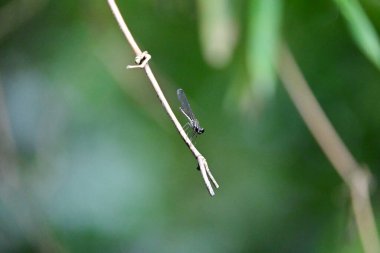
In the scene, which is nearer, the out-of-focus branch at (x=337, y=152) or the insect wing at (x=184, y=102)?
the insect wing at (x=184, y=102)

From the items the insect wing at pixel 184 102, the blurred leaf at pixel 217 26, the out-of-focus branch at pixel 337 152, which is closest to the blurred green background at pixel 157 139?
the out-of-focus branch at pixel 337 152

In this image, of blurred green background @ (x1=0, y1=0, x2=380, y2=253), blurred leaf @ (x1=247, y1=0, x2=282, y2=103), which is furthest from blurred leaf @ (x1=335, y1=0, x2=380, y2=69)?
blurred green background @ (x1=0, y1=0, x2=380, y2=253)

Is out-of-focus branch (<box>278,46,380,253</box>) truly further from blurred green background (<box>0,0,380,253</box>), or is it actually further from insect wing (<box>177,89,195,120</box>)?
insect wing (<box>177,89,195,120</box>)

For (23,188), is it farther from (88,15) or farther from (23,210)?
(88,15)

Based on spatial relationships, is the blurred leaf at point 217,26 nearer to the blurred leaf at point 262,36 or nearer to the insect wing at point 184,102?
the blurred leaf at point 262,36

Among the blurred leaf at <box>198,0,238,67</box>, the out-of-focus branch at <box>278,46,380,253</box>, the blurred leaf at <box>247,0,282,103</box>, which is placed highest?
the blurred leaf at <box>198,0,238,67</box>
